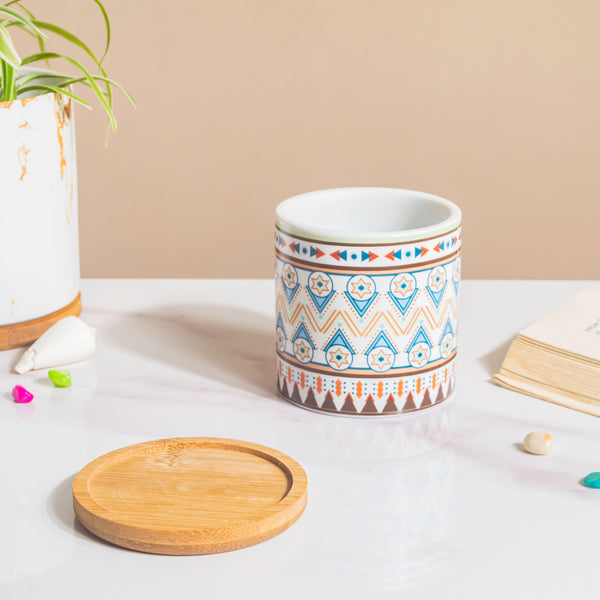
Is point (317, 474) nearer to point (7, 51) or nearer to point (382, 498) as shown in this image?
point (382, 498)

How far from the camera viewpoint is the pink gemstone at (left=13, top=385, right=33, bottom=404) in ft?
2.92

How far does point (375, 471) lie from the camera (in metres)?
0.76

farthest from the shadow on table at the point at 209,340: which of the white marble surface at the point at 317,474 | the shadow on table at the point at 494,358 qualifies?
the shadow on table at the point at 494,358

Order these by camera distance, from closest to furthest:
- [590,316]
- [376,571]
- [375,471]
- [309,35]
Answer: [376,571] → [375,471] → [590,316] → [309,35]

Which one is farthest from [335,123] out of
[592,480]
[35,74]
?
[592,480]

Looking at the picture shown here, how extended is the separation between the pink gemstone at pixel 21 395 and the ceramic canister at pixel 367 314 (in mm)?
246

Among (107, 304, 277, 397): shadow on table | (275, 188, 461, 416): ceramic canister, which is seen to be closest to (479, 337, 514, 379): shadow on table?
(275, 188, 461, 416): ceramic canister

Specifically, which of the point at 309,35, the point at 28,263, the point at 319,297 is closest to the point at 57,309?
the point at 28,263

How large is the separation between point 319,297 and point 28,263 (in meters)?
0.34

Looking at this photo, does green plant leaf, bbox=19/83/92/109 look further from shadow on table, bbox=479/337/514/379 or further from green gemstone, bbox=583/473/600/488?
green gemstone, bbox=583/473/600/488

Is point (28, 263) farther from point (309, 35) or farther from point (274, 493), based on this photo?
point (309, 35)

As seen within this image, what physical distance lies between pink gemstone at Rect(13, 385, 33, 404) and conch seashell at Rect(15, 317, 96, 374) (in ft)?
0.20

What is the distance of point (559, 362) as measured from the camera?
89 centimetres

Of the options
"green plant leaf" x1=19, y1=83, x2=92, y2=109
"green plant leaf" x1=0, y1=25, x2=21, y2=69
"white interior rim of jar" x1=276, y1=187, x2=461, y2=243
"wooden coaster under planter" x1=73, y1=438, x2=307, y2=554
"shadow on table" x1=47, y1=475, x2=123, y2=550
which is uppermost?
"green plant leaf" x1=0, y1=25, x2=21, y2=69
